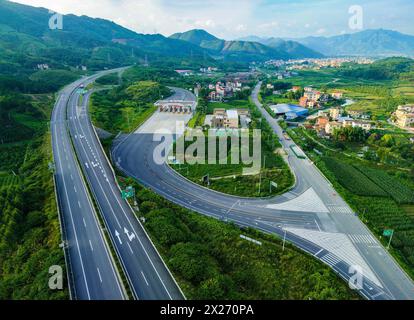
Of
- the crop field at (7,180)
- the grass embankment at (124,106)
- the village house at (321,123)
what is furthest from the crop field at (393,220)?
the grass embankment at (124,106)

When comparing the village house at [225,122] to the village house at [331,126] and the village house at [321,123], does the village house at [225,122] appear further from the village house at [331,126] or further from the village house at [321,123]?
the village house at [331,126]

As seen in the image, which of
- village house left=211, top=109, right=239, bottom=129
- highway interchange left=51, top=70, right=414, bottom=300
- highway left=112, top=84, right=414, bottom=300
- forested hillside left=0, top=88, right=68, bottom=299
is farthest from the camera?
village house left=211, top=109, right=239, bottom=129

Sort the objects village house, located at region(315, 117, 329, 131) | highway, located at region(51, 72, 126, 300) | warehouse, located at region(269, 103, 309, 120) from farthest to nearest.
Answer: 1. warehouse, located at region(269, 103, 309, 120)
2. village house, located at region(315, 117, 329, 131)
3. highway, located at region(51, 72, 126, 300)

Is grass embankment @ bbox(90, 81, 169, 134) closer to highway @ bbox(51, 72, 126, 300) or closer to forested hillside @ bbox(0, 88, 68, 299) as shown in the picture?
forested hillside @ bbox(0, 88, 68, 299)

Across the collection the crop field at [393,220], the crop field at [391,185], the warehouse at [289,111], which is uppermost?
the warehouse at [289,111]

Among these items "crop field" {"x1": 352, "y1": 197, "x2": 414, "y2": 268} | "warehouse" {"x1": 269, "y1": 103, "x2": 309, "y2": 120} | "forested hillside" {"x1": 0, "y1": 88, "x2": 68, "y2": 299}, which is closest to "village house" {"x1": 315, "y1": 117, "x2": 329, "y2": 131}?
"warehouse" {"x1": 269, "y1": 103, "x2": 309, "y2": 120}

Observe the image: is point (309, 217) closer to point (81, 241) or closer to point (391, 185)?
point (391, 185)
